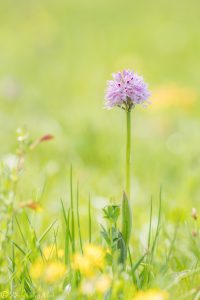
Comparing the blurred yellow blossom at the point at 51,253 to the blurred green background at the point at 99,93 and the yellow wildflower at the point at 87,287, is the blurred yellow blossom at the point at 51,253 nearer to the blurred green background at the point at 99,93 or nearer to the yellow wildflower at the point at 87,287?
the blurred green background at the point at 99,93

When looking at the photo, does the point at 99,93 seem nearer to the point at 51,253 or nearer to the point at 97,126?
the point at 97,126

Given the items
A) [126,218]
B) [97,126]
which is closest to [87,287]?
[126,218]

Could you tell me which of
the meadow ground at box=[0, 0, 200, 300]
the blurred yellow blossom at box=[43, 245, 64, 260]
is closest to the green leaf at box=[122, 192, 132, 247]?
the meadow ground at box=[0, 0, 200, 300]

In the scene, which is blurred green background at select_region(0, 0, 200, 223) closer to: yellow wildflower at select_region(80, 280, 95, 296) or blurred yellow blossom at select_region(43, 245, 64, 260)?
blurred yellow blossom at select_region(43, 245, 64, 260)

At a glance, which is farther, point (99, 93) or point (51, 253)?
point (99, 93)

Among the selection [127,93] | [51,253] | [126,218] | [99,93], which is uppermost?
[99,93]
